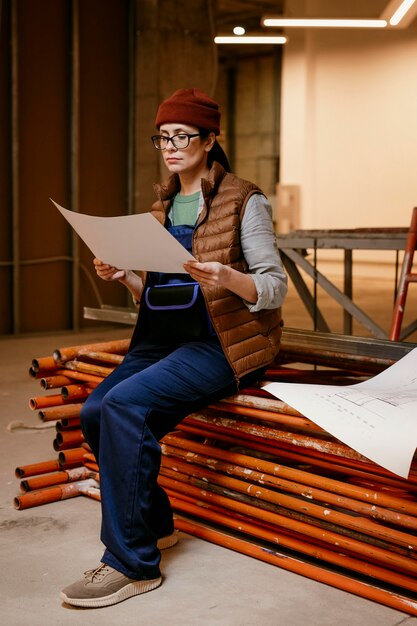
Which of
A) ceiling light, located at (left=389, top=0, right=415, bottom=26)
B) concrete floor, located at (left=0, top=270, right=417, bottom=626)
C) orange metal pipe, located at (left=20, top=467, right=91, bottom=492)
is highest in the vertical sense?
ceiling light, located at (left=389, top=0, right=415, bottom=26)

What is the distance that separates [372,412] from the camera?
233 cm

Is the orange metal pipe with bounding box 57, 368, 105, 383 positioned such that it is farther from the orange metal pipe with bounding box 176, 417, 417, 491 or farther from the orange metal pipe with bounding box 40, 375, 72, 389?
the orange metal pipe with bounding box 176, 417, 417, 491

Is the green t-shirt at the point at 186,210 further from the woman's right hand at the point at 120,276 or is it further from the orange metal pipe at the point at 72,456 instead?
the orange metal pipe at the point at 72,456

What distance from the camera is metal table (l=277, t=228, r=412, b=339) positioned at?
5219mm

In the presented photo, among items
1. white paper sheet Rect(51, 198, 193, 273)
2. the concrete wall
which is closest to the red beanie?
white paper sheet Rect(51, 198, 193, 273)

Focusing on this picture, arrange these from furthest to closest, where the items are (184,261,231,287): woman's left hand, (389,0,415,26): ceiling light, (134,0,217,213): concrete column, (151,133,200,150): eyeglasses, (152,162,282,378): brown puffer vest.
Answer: (389,0,415,26): ceiling light
(134,0,217,213): concrete column
(151,133,200,150): eyeglasses
(152,162,282,378): brown puffer vest
(184,261,231,287): woman's left hand

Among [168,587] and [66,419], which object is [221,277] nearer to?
[168,587]

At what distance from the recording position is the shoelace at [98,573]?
2.41 m

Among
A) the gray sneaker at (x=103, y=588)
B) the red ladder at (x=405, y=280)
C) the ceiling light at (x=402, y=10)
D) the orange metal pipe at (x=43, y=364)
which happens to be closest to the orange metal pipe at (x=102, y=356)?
the orange metal pipe at (x=43, y=364)

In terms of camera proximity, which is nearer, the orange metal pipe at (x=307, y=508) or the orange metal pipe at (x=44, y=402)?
the orange metal pipe at (x=307, y=508)

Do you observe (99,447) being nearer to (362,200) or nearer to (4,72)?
(4,72)

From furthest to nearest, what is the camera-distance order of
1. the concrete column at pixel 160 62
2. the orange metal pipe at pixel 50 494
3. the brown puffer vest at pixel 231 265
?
the concrete column at pixel 160 62
the orange metal pipe at pixel 50 494
the brown puffer vest at pixel 231 265

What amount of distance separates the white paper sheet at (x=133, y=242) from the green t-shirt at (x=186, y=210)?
29 centimetres

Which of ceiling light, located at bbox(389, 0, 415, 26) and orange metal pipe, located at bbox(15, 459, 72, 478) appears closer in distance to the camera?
orange metal pipe, located at bbox(15, 459, 72, 478)
